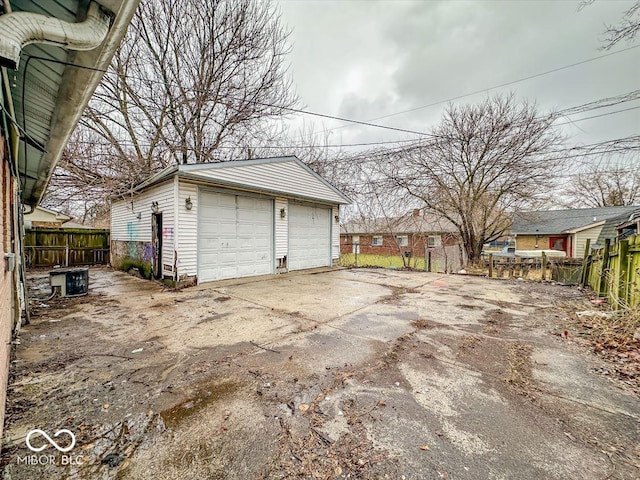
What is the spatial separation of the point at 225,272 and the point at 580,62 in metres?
13.0

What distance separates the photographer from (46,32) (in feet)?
5.15

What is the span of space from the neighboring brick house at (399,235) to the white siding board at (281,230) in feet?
23.0

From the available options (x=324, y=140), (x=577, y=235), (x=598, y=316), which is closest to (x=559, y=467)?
(x=598, y=316)

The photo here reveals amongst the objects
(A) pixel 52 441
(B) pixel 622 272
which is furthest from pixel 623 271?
(A) pixel 52 441

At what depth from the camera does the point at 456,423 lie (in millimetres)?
1938

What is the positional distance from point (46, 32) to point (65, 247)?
13526 millimetres

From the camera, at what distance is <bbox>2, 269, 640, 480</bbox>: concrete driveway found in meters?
1.59

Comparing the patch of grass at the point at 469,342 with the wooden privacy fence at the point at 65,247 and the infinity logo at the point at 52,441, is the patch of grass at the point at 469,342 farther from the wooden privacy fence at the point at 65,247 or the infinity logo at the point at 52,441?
the wooden privacy fence at the point at 65,247

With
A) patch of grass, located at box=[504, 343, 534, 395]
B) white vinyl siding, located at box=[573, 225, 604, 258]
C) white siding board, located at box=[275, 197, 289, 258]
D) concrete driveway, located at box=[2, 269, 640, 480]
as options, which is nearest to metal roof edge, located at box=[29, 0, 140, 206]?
concrete driveway, located at box=[2, 269, 640, 480]

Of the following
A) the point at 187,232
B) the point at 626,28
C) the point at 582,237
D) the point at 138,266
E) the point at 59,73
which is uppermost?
the point at 626,28

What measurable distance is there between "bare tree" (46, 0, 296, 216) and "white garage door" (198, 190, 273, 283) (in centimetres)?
451

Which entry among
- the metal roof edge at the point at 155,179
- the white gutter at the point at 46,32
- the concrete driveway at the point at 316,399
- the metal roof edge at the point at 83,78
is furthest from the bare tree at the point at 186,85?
the white gutter at the point at 46,32

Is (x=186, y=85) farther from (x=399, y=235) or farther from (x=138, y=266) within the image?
(x=399, y=235)

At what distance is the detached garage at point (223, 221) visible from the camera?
6.85 meters
